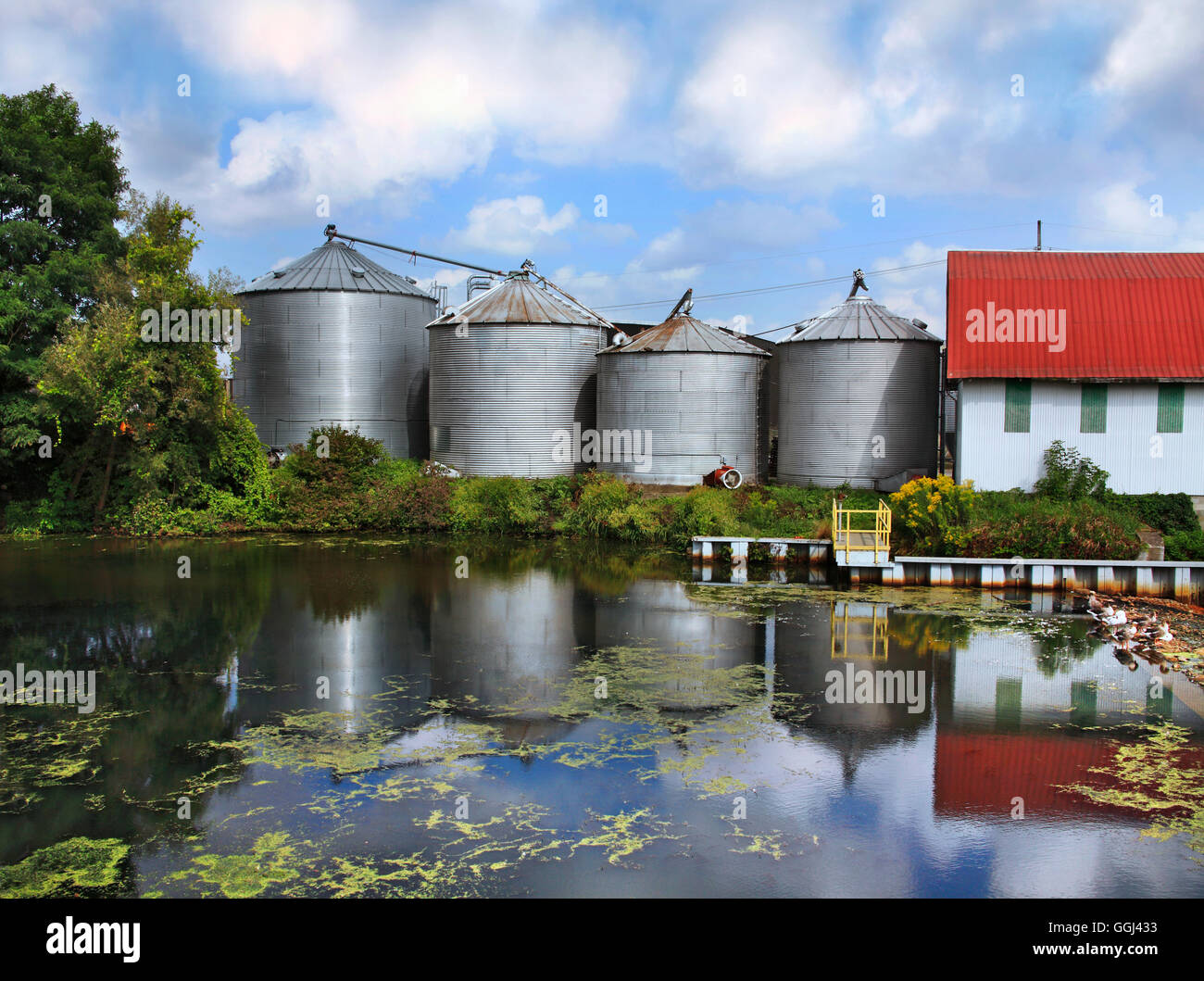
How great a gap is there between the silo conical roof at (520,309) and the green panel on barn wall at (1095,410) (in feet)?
53.4

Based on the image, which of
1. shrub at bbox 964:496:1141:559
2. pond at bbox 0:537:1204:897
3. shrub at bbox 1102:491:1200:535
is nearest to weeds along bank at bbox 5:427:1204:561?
shrub at bbox 1102:491:1200:535

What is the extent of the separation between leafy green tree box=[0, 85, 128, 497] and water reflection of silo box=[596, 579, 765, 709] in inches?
740

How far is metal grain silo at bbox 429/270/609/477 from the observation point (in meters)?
34.6

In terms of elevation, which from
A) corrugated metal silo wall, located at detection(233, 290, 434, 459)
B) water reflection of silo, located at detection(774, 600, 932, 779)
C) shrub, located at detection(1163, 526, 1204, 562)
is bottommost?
water reflection of silo, located at detection(774, 600, 932, 779)

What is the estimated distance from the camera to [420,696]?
13.8 m

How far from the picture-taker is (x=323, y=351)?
3622 centimetres

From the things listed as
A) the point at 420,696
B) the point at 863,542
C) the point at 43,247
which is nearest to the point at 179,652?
the point at 420,696

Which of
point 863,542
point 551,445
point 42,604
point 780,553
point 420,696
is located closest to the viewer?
point 420,696

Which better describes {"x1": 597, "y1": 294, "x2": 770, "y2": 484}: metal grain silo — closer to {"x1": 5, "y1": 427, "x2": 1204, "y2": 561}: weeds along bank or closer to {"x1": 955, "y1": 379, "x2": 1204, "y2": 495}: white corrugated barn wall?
{"x1": 5, "y1": 427, "x2": 1204, "y2": 561}: weeds along bank

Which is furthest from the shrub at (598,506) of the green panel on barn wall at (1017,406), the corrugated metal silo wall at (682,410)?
the green panel on barn wall at (1017,406)

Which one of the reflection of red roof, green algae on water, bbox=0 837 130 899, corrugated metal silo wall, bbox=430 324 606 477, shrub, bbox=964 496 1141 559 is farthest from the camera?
corrugated metal silo wall, bbox=430 324 606 477

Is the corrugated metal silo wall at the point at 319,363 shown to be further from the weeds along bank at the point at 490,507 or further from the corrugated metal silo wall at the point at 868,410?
the corrugated metal silo wall at the point at 868,410
